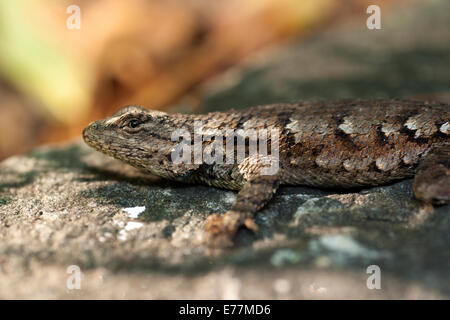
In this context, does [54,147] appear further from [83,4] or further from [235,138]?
[83,4]

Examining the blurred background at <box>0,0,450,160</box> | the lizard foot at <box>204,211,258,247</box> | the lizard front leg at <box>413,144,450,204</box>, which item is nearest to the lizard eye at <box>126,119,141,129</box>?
the lizard foot at <box>204,211,258,247</box>

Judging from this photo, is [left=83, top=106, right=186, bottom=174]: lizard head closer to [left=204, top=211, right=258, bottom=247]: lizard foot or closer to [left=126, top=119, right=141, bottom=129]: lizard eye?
[left=126, top=119, right=141, bottom=129]: lizard eye

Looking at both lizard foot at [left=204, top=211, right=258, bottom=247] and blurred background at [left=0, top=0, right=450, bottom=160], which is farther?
blurred background at [left=0, top=0, right=450, bottom=160]

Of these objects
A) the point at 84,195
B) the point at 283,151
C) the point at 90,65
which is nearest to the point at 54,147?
the point at 84,195

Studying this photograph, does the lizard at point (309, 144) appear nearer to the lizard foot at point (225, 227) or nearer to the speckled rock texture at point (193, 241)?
the lizard foot at point (225, 227)

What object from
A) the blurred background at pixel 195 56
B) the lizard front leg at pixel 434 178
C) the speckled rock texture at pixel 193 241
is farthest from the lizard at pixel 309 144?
the blurred background at pixel 195 56

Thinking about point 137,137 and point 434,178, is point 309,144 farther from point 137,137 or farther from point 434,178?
point 137,137

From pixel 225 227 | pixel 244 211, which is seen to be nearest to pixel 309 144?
pixel 244 211
